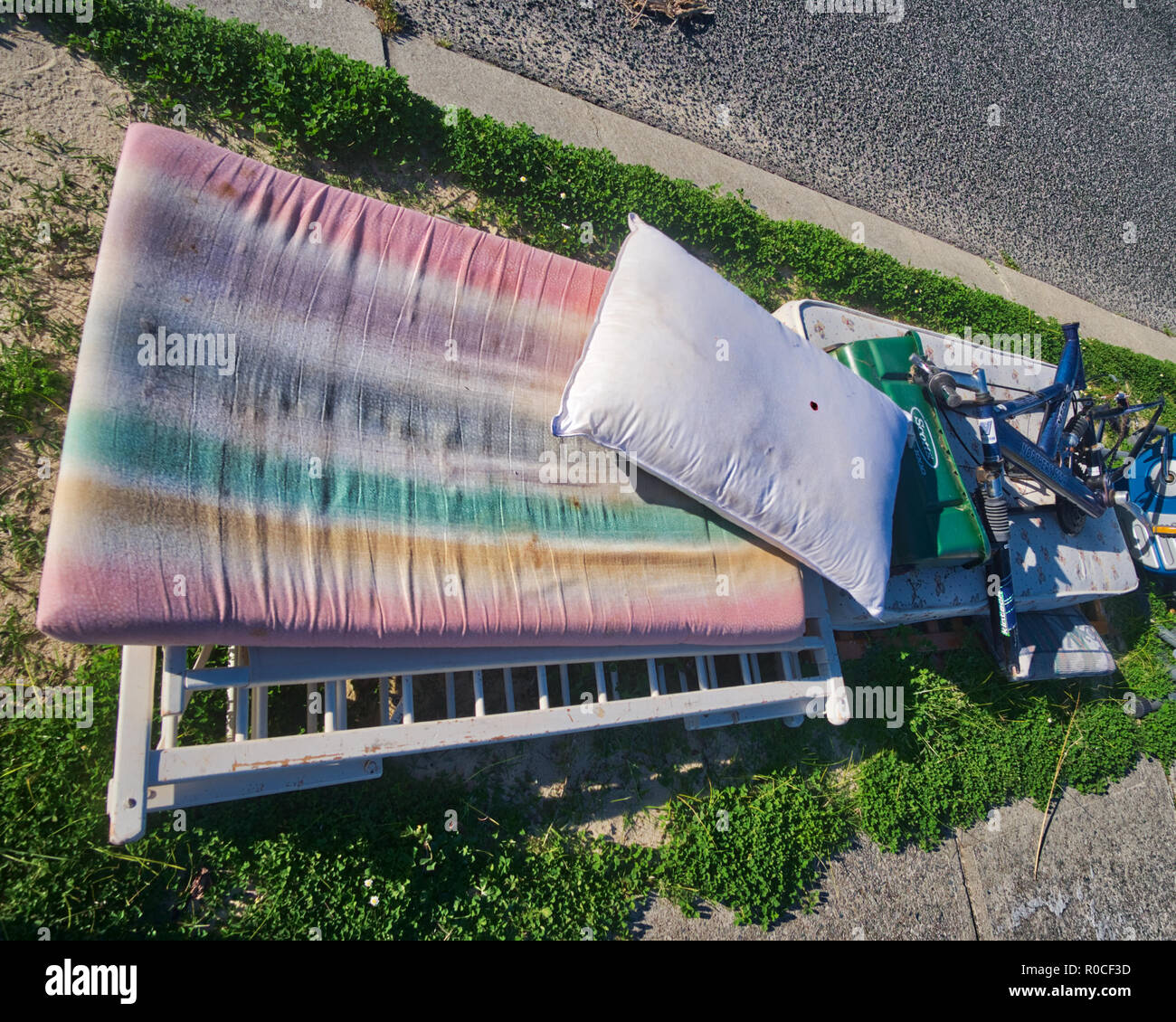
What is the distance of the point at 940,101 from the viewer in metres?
7.80

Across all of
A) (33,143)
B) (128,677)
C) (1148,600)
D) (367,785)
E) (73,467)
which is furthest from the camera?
(1148,600)

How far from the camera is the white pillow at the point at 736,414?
11.3ft

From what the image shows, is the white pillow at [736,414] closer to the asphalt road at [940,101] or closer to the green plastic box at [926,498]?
the green plastic box at [926,498]

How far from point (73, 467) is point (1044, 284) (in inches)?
352

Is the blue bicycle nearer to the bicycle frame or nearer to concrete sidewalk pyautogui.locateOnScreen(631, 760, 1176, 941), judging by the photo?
the bicycle frame

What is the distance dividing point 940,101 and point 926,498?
581cm

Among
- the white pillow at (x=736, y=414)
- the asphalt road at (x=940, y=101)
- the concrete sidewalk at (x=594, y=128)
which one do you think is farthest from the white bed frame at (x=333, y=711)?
the asphalt road at (x=940, y=101)

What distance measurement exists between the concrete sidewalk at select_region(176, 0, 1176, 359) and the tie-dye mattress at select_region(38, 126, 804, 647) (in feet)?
8.17

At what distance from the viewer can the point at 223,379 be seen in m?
3.10

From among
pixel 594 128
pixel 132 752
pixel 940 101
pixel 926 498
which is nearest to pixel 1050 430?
pixel 926 498

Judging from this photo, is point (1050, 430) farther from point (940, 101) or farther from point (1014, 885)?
point (940, 101)

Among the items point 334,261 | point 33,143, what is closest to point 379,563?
point 334,261

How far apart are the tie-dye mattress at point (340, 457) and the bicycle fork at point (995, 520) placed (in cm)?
165
